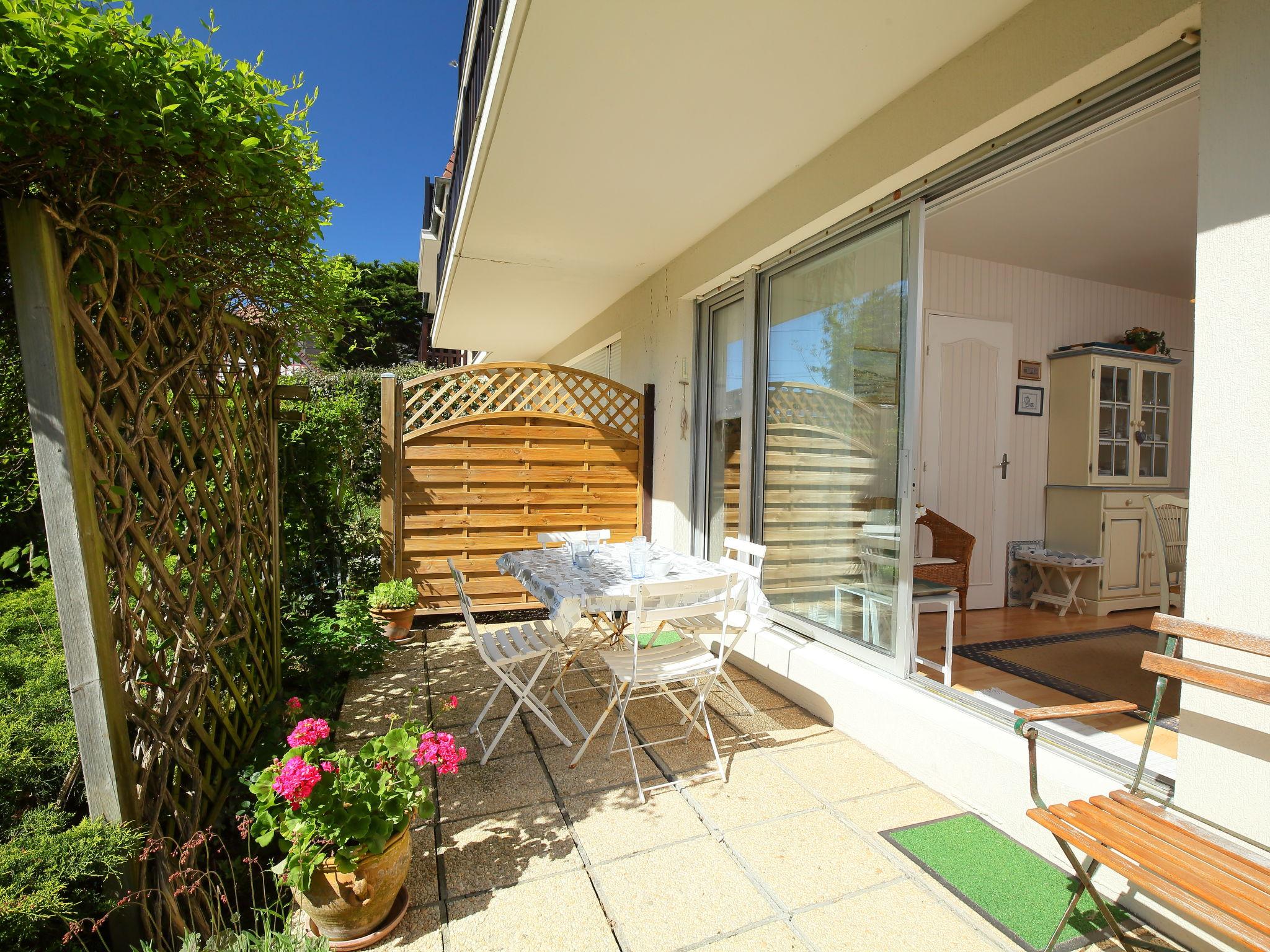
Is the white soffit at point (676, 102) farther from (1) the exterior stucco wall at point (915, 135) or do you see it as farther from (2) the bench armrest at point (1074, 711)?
(2) the bench armrest at point (1074, 711)

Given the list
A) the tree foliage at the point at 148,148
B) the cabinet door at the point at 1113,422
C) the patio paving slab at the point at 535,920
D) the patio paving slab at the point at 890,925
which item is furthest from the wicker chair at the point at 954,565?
the tree foliage at the point at 148,148

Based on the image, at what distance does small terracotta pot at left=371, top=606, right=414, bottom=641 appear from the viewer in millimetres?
4469

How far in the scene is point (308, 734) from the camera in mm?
1794

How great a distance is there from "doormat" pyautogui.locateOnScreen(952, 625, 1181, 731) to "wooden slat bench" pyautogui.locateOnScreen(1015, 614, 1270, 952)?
1465 mm

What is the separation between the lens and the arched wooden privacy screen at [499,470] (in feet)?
16.2

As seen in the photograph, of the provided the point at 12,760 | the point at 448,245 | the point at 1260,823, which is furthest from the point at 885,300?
the point at 448,245

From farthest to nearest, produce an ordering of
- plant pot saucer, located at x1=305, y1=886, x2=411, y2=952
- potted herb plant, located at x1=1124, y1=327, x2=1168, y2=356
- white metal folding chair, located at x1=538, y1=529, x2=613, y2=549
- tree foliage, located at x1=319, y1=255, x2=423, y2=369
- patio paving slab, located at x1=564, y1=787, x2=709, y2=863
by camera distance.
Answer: tree foliage, located at x1=319, y1=255, x2=423, y2=369 < potted herb plant, located at x1=1124, y1=327, x2=1168, y2=356 < white metal folding chair, located at x1=538, y1=529, x2=613, y2=549 < patio paving slab, located at x1=564, y1=787, x2=709, y2=863 < plant pot saucer, located at x1=305, y1=886, x2=411, y2=952

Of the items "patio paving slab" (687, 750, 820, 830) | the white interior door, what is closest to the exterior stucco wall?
the white interior door

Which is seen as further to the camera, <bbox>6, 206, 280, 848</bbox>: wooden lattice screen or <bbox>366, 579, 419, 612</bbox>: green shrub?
<bbox>366, 579, 419, 612</bbox>: green shrub

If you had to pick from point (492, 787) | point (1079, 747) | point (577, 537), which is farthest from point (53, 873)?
point (577, 537)

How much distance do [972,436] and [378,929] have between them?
5.13m

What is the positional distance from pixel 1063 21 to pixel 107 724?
3460 millimetres

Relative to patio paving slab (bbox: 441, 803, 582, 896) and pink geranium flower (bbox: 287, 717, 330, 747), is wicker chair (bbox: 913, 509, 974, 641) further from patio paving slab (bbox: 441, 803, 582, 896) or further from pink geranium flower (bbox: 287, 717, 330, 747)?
pink geranium flower (bbox: 287, 717, 330, 747)

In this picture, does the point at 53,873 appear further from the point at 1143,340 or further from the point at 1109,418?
the point at 1143,340
